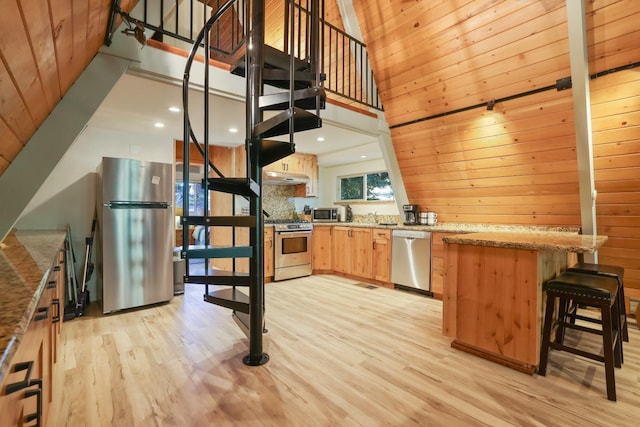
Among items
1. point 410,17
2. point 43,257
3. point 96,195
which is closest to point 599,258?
point 410,17

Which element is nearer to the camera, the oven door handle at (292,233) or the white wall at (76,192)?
the white wall at (76,192)

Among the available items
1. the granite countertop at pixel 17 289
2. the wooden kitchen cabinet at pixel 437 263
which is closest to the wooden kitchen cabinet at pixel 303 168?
the wooden kitchen cabinet at pixel 437 263

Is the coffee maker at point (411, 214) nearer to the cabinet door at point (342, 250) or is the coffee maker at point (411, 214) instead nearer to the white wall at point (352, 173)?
the white wall at point (352, 173)

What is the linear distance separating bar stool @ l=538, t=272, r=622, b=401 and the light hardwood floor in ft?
0.45

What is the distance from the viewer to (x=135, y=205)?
323cm

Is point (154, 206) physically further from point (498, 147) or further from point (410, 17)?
point (498, 147)

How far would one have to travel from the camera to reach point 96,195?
11.7ft

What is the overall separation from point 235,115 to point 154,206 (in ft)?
4.50

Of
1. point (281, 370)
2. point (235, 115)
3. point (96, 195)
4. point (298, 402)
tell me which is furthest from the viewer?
point (96, 195)

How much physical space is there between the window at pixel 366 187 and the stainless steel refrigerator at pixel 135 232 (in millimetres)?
3277

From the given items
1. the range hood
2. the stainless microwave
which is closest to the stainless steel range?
the stainless microwave

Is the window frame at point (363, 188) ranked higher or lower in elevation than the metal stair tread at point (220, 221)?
higher

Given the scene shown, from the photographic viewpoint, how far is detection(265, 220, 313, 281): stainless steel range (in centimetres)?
452

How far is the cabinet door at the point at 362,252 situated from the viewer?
4445 millimetres
